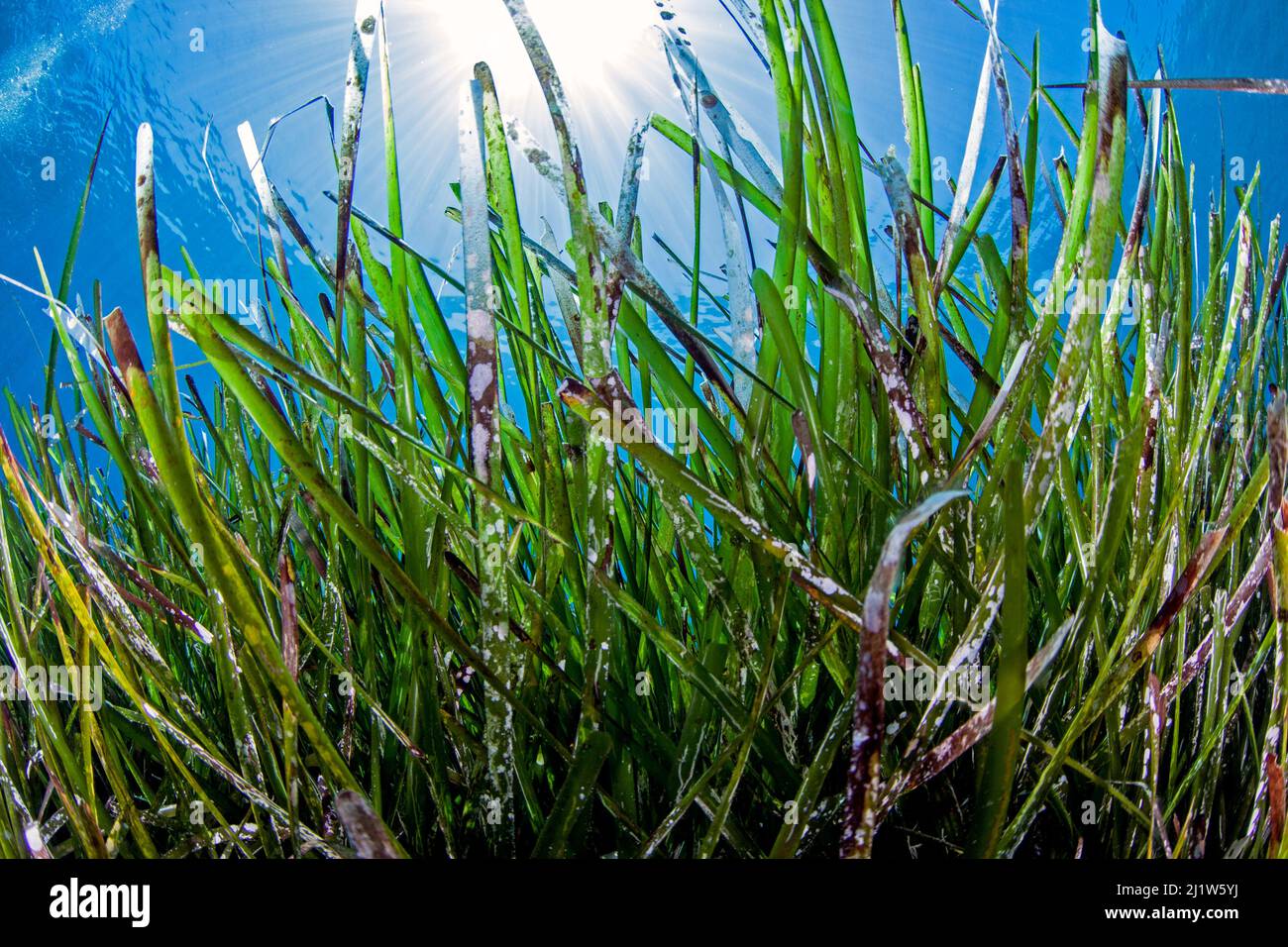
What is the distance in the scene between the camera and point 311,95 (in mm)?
17469

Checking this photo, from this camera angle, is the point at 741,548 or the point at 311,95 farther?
the point at 311,95

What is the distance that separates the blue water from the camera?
17.7m

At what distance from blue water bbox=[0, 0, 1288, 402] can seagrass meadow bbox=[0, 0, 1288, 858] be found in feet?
49.8

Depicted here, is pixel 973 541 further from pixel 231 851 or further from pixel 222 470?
pixel 222 470

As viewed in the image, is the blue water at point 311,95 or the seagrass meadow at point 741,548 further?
the blue water at point 311,95

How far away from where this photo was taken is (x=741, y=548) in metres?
0.56

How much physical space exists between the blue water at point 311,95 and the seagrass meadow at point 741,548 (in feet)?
49.8

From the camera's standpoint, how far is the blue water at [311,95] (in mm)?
17719

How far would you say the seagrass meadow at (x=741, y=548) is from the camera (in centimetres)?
43

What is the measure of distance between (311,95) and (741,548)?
2074 cm

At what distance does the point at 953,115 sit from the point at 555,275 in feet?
85.4

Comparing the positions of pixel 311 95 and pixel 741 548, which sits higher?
pixel 311 95

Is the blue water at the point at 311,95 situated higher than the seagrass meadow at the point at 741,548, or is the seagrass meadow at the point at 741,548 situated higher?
the blue water at the point at 311,95

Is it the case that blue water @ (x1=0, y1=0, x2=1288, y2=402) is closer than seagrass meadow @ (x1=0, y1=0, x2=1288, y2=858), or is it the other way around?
seagrass meadow @ (x1=0, y1=0, x2=1288, y2=858)
